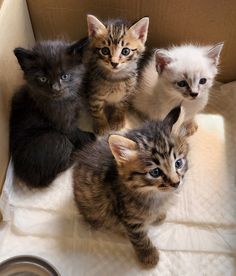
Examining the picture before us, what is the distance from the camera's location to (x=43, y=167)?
142cm

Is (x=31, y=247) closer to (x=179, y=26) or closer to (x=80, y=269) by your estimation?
(x=80, y=269)

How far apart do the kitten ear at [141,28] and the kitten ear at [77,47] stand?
19cm

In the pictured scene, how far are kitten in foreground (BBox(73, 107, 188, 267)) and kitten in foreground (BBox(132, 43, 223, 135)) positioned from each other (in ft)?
1.11

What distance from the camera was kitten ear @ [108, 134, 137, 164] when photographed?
99 centimetres


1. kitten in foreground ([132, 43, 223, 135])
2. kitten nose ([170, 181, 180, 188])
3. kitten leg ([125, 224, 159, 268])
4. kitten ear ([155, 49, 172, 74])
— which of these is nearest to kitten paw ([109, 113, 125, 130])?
kitten in foreground ([132, 43, 223, 135])

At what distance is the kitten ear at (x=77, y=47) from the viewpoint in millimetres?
1323

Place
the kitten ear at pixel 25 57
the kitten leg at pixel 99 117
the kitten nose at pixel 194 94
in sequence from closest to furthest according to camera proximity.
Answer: the kitten ear at pixel 25 57 → the kitten nose at pixel 194 94 → the kitten leg at pixel 99 117

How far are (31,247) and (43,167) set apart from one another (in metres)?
0.28

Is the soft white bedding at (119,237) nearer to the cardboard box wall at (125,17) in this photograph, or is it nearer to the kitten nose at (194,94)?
the cardboard box wall at (125,17)

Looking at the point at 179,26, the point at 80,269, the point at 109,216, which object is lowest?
the point at 80,269

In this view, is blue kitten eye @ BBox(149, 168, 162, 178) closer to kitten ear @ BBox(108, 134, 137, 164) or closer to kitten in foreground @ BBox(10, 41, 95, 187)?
kitten ear @ BBox(108, 134, 137, 164)

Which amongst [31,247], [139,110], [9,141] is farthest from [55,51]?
[31,247]

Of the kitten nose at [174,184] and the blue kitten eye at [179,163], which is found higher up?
the blue kitten eye at [179,163]

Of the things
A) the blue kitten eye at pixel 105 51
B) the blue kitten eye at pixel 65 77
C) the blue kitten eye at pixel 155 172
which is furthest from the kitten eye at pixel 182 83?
the blue kitten eye at pixel 155 172
